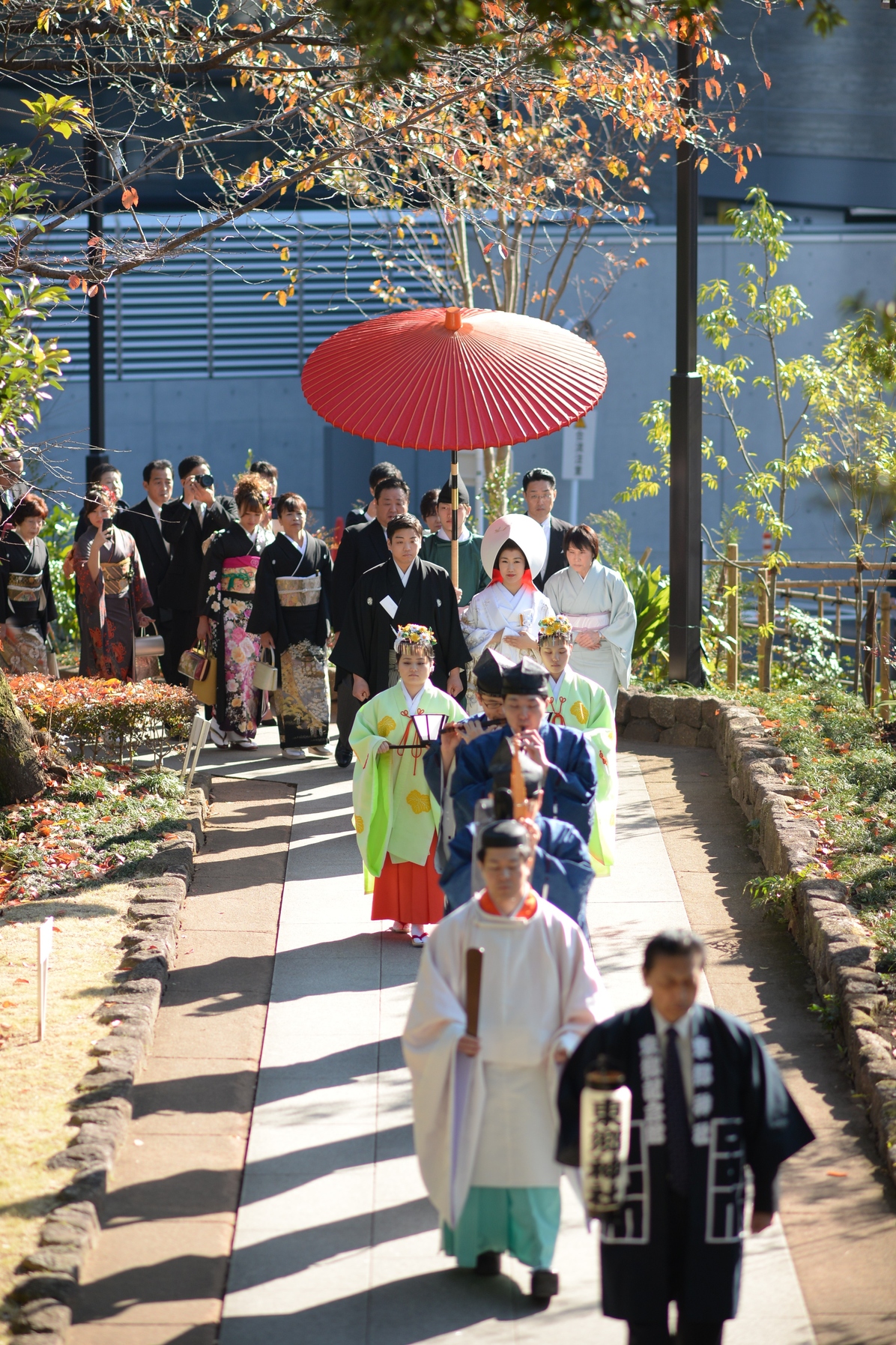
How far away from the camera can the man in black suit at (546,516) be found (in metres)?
9.05

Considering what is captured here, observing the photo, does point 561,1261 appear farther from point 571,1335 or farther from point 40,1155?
point 40,1155

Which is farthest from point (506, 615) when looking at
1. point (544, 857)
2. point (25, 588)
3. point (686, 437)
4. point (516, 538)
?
point (25, 588)

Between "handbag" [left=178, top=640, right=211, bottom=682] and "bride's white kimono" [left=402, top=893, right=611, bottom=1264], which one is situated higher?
"bride's white kimono" [left=402, top=893, right=611, bottom=1264]

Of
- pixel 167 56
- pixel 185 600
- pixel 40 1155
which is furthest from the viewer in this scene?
pixel 185 600

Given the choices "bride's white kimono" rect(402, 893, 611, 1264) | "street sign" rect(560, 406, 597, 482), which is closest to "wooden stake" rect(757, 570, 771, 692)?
"street sign" rect(560, 406, 597, 482)

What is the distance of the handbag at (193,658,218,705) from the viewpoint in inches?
402

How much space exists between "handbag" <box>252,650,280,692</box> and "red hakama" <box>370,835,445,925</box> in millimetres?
3575

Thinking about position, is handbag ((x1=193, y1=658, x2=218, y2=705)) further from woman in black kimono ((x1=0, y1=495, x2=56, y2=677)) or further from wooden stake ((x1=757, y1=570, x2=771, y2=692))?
wooden stake ((x1=757, y1=570, x2=771, y2=692))

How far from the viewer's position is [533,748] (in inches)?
187

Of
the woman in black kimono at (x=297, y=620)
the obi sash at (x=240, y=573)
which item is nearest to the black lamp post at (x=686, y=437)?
the woman in black kimono at (x=297, y=620)

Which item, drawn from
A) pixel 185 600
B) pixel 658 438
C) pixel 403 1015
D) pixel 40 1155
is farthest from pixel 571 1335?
pixel 658 438

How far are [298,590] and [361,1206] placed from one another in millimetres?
6004

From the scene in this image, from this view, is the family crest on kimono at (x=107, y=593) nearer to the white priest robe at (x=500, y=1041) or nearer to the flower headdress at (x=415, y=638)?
the flower headdress at (x=415, y=638)

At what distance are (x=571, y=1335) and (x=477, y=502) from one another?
1054 centimetres
